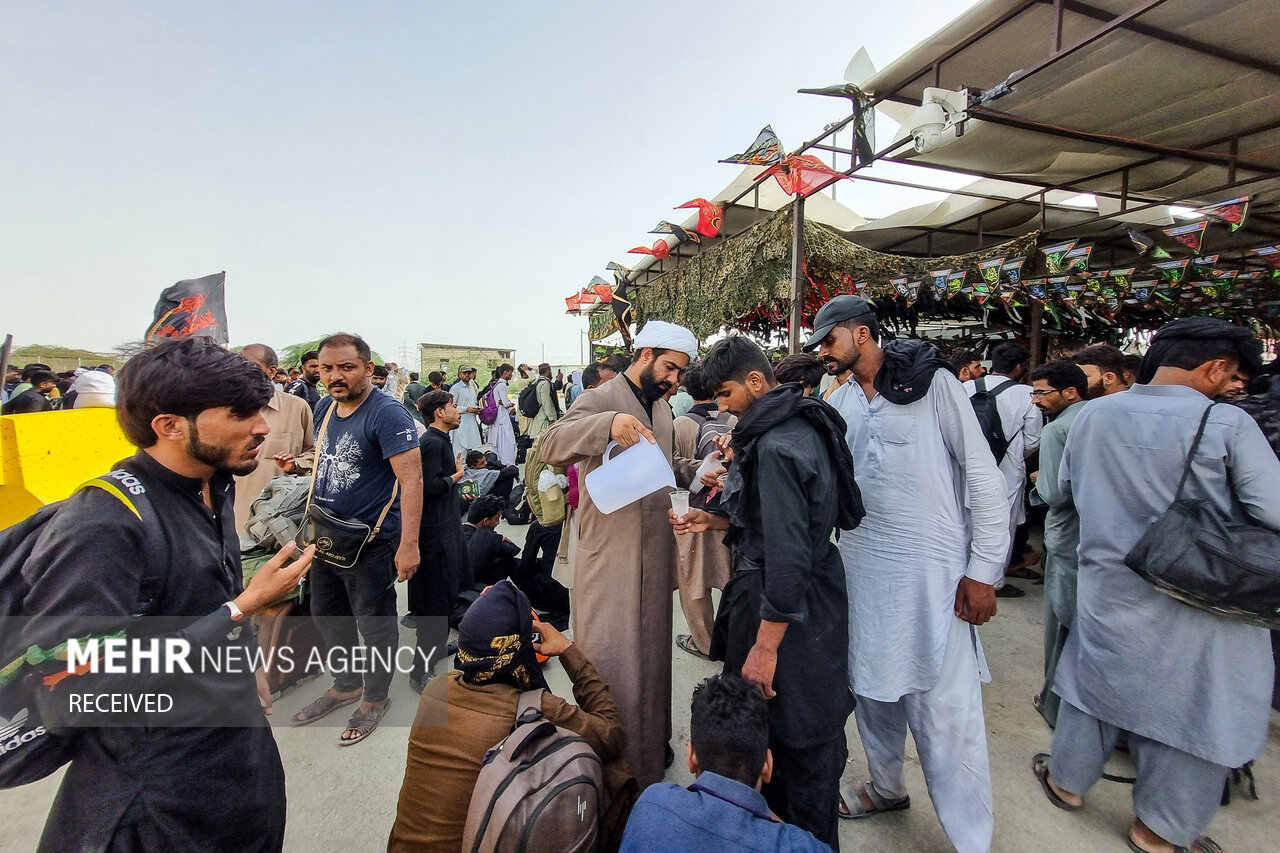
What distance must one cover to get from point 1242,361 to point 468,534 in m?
4.34

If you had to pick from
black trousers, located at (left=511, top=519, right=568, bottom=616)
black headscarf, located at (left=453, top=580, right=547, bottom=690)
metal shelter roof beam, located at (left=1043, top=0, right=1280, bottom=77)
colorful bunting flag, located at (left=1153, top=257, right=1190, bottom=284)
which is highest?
metal shelter roof beam, located at (left=1043, top=0, right=1280, bottom=77)

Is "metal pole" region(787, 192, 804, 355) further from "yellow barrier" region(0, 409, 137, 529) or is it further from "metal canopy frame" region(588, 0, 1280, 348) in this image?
"yellow barrier" region(0, 409, 137, 529)

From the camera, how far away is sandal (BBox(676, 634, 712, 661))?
11.2 feet

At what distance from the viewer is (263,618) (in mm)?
2906

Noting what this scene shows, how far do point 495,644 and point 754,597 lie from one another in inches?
31.9

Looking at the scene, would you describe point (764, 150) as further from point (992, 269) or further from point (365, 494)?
point (365, 494)

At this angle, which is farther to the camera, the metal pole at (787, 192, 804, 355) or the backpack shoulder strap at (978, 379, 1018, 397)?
the metal pole at (787, 192, 804, 355)

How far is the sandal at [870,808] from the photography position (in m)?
2.14

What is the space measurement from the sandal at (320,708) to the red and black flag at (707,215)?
623 centimetres

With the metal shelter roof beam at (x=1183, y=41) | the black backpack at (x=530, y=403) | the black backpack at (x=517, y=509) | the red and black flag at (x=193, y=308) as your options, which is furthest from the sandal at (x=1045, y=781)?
the black backpack at (x=530, y=403)

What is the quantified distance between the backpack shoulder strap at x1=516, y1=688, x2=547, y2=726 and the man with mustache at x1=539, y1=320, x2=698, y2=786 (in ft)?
1.63

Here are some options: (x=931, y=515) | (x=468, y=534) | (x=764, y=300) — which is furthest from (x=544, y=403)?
(x=931, y=515)

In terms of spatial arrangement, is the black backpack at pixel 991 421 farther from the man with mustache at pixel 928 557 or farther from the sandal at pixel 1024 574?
the man with mustache at pixel 928 557

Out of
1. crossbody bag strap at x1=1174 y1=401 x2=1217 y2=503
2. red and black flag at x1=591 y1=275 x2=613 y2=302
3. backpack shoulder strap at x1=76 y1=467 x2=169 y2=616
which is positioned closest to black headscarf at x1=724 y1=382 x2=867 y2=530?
crossbody bag strap at x1=1174 y1=401 x2=1217 y2=503
